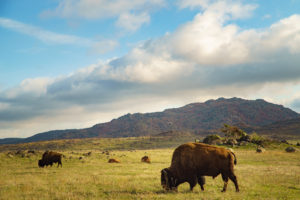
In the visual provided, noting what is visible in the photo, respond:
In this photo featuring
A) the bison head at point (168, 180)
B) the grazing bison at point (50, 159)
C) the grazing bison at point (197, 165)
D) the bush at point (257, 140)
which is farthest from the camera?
the bush at point (257, 140)

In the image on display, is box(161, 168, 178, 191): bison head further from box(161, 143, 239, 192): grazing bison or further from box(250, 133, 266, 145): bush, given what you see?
box(250, 133, 266, 145): bush

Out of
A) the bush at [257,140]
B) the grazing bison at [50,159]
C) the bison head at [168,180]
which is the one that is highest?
the bison head at [168,180]

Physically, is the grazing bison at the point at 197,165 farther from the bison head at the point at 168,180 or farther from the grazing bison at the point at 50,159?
the grazing bison at the point at 50,159

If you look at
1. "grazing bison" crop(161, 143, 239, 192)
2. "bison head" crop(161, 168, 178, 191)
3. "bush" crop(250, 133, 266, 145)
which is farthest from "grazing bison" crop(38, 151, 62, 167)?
"bush" crop(250, 133, 266, 145)

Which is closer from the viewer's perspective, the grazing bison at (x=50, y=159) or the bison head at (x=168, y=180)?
the bison head at (x=168, y=180)

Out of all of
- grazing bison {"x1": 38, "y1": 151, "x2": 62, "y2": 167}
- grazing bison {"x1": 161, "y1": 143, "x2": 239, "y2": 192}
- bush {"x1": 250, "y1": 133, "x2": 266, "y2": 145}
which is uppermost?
grazing bison {"x1": 161, "y1": 143, "x2": 239, "y2": 192}

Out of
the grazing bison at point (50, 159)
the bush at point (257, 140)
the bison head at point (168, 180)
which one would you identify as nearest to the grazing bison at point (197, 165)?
the bison head at point (168, 180)

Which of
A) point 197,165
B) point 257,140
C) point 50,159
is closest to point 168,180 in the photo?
point 197,165

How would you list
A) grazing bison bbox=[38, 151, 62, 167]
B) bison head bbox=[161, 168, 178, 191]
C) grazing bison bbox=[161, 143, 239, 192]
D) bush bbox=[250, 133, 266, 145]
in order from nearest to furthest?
grazing bison bbox=[161, 143, 239, 192] < bison head bbox=[161, 168, 178, 191] < grazing bison bbox=[38, 151, 62, 167] < bush bbox=[250, 133, 266, 145]

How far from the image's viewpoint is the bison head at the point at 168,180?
12703 millimetres

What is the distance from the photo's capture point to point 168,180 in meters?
12.8

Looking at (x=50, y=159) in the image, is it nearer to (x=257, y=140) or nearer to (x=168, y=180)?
(x=168, y=180)

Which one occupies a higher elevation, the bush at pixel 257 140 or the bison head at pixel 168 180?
the bison head at pixel 168 180

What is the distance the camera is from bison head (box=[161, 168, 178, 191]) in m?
12.7
